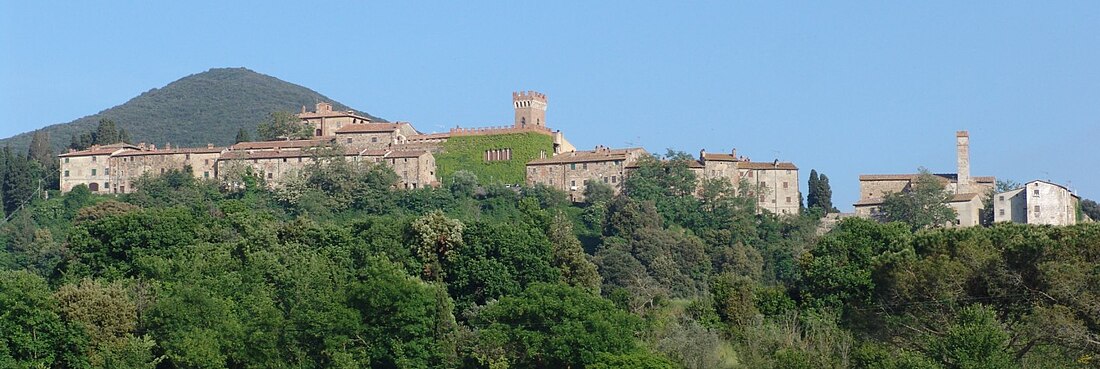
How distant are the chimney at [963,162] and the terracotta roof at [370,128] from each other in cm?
2821

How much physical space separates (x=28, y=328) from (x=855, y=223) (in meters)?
24.0

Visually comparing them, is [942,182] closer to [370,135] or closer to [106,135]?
[370,135]

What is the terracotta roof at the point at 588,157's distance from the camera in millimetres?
87750

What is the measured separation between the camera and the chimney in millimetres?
87062

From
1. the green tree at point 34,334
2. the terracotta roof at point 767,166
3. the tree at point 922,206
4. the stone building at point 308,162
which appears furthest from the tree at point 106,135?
the green tree at point 34,334

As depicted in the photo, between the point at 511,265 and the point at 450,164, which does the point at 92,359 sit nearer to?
the point at 511,265

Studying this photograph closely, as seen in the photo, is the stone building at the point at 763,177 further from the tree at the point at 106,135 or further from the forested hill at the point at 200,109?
the forested hill at the point at 200,109

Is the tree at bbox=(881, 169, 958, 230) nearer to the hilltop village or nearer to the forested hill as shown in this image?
the hilltop village

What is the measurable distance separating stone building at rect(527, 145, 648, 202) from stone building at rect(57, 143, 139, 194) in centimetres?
2097

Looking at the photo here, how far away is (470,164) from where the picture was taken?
89312mm

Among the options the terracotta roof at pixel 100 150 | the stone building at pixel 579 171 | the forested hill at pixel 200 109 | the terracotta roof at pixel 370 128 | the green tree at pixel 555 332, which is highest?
the forested hill at pixel 200 109

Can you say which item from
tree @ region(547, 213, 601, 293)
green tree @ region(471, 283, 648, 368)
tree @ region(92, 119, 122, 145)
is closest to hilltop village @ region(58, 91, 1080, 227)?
tree @ region(92, 119, 122, 145)

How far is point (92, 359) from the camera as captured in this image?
41.6 meters

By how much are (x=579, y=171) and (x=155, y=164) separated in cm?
2103
